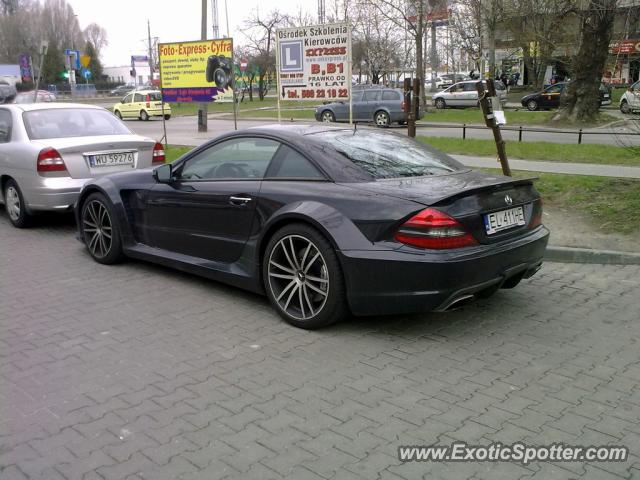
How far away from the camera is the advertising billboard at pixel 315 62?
10.7 m

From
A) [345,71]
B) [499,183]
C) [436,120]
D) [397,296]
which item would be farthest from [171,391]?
[436,120]

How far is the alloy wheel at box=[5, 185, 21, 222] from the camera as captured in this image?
26.7 feet

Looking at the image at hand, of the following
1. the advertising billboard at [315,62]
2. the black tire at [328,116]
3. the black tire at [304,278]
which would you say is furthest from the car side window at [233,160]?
the black tire at [328,116]

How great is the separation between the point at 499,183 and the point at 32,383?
11.1ft

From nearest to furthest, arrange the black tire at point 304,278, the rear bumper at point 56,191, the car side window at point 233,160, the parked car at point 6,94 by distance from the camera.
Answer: the black tire at point 304,278 → the car side window at point 233,160 → the rear bumper at point 56,191 → the parked car at point 6,94

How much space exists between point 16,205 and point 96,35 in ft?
384

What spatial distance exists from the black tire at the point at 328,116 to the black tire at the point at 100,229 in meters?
21.2

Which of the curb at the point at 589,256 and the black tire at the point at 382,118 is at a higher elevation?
the black tire at the point at 382,118

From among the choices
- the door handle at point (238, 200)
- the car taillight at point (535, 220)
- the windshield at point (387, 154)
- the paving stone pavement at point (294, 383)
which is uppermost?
the windshield at point (387, 154)

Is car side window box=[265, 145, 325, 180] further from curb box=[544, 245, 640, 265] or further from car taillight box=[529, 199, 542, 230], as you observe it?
curb box=[544, 245, 640, 265]

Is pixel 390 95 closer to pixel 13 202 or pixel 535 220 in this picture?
pixel 13 202

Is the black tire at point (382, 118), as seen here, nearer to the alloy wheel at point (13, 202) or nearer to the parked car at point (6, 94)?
the alloy wheel at point (13, 202)

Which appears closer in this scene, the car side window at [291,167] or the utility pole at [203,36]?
the car side window at [291,167]

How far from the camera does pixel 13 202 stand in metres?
8.21
